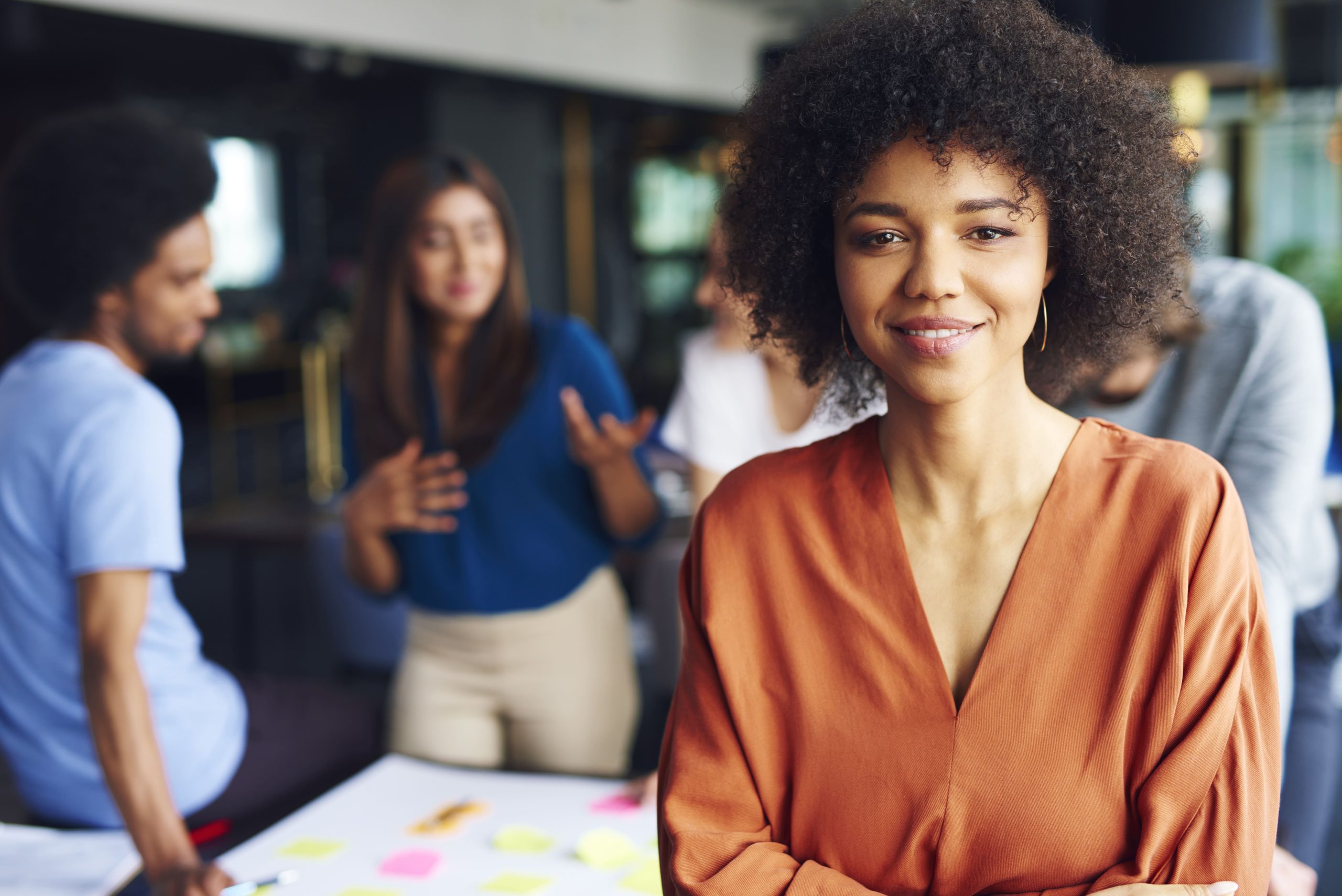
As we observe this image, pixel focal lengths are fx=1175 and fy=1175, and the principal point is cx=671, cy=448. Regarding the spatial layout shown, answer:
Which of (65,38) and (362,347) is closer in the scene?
(362,347)

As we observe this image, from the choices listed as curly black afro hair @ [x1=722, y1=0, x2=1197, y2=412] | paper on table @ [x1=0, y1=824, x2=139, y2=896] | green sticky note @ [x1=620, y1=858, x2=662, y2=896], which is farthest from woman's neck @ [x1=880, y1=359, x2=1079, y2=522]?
paper on table @ [x1=0, y1=824, x2=139, y2=896]

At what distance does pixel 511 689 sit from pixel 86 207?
111cm

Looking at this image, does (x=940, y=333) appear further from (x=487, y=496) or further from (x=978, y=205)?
(x=487, y=496)

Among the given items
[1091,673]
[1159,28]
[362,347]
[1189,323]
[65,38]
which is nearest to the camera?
[1091,673]

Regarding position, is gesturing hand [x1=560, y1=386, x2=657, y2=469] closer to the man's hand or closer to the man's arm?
the man's arm

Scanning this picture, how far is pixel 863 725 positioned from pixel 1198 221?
66cm

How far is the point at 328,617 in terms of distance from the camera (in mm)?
3656

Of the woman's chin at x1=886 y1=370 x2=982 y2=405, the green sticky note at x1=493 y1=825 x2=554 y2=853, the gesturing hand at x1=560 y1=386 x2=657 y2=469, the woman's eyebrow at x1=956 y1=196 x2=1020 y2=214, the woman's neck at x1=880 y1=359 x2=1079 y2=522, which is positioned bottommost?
the green sticky note at x1=493 y1=825 x2=554 y2=853

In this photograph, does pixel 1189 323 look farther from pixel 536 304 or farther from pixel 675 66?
pixel 675 66

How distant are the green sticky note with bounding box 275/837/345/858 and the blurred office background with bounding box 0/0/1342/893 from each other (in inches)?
79.4

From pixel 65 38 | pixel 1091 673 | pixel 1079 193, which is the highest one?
pixel 65 38

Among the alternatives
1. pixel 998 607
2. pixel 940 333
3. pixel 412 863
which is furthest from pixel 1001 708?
pixel 412 863

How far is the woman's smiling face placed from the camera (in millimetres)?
1053

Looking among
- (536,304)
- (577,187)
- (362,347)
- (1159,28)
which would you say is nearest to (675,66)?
(577,187)
